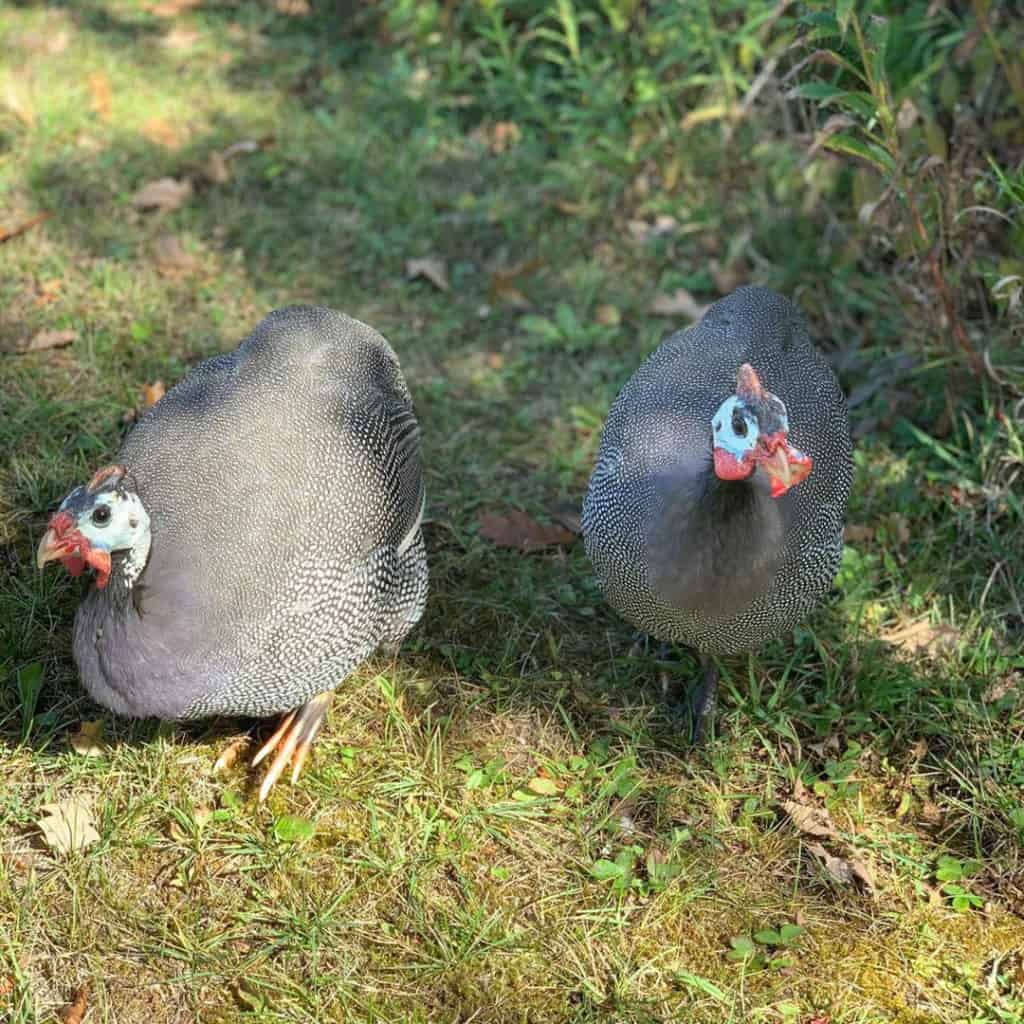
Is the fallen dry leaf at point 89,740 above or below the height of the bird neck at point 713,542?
below

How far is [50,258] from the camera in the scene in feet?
13.8

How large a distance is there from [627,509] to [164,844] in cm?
131

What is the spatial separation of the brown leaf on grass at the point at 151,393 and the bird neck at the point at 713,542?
172cm

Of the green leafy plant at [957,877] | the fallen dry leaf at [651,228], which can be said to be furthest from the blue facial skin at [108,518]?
Answer: the fallen dry leaf at [651,228]

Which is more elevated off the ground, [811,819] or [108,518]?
[108,518]

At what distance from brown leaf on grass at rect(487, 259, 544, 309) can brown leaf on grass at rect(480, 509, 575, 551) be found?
119cm

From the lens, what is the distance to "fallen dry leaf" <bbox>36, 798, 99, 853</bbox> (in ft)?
8.74

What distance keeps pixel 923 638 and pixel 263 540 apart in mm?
1901

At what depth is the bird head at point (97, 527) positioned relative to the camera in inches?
95.3

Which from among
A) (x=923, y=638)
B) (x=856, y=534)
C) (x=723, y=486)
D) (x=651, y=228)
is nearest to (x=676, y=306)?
(x=651, y=228)

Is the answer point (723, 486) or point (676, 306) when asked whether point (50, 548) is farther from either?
point (676, 306)

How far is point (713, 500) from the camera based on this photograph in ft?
8.56

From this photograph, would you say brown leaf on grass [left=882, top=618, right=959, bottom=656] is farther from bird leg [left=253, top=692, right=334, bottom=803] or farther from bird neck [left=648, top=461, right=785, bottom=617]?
bird leg [left=253, top=692, right=334, bottom=803]

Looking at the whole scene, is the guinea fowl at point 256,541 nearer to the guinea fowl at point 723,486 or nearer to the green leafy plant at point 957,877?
the guinea fowl at point 723,486
